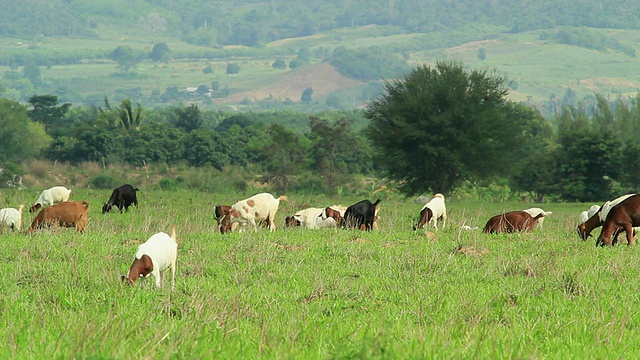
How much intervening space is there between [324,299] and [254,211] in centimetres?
1035

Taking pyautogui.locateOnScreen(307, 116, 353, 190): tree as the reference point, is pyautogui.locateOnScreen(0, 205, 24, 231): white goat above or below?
above

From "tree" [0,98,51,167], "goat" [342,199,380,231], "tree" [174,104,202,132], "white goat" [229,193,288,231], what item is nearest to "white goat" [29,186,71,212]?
"white goat" [229,193,288,231]

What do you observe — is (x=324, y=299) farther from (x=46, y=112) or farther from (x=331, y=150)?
(x=46, y=112)

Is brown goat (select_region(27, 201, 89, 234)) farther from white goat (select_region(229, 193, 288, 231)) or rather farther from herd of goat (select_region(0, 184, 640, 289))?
white goat (select_region(229, 193, 288, 231))

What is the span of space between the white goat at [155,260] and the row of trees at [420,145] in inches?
1500

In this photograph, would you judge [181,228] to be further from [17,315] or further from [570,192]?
[570,192]

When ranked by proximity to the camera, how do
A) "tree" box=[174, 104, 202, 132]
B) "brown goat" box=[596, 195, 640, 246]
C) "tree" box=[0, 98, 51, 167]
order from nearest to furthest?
1. "brown goat" box=[596, 195, 640, 246]
2. "tree" box=[0, 98, 51, 167]
3. "tree" box=[174, 104, 202, 132]

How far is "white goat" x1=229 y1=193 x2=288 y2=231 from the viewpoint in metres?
20.7

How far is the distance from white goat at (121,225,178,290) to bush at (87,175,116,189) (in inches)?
2208

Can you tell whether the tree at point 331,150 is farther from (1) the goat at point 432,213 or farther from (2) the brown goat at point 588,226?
(2) the brown goat at point 588,226

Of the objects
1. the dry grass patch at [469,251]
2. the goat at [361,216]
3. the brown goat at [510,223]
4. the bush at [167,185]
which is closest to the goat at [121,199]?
the goat at [361,216]

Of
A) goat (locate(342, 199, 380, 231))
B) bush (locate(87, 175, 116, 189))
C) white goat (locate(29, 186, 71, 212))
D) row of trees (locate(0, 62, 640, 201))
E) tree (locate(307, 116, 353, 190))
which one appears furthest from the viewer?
tree (locate(307, 116, 353, 190))

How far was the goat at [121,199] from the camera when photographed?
99.4 ft

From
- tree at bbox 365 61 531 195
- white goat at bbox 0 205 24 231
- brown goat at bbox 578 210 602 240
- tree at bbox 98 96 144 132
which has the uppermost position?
brown goat at bbox 578 210 602 240
